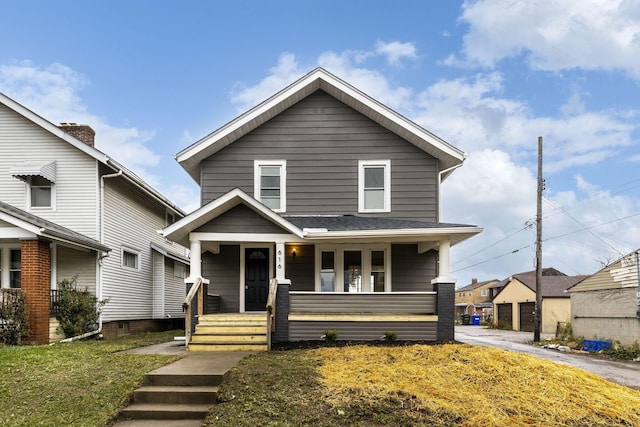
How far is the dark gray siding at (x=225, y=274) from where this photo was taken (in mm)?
14031

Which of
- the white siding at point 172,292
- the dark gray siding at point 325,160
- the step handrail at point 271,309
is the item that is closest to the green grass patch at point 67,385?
the step handrail at point 271,309

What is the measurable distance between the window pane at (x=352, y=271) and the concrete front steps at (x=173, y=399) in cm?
696

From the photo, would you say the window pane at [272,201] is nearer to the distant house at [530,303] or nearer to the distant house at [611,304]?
the distant house at [611,304]

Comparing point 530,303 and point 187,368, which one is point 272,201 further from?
point 530,303

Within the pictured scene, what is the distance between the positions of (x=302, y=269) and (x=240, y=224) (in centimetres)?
310

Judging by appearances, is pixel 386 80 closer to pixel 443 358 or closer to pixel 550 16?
pixel 550 16

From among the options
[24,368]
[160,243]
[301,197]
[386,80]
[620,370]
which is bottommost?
[620,370]

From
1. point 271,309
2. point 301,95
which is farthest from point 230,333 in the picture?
point 301,95

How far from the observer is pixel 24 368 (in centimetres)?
826

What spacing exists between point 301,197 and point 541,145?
12.3 m

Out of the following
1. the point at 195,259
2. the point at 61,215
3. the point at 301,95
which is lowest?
the point at 195,259

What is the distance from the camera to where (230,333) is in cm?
1098

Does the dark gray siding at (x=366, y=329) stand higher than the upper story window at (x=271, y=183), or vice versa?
the upper story window at (x=271, y=183)

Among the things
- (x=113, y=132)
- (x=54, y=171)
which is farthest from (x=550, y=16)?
(x=113, y=132)
